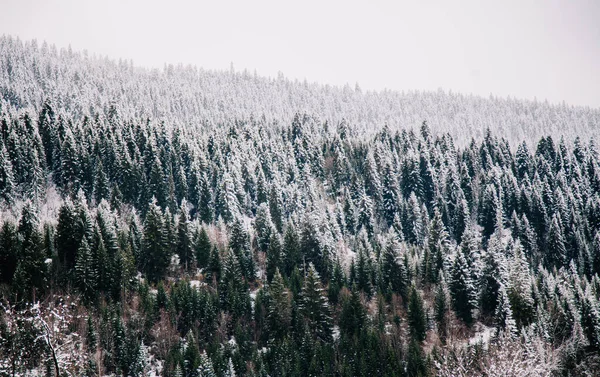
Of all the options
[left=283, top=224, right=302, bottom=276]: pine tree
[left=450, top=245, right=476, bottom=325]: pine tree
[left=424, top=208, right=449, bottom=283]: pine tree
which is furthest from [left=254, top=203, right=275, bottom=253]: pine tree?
[left=450, top=245, right=476, bottom=325]: pine tree

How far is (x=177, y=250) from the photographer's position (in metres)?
90.9

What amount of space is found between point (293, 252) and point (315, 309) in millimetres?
15649

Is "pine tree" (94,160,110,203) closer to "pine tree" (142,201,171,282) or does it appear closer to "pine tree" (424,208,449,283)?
"pine tree" (142,201,171,282)

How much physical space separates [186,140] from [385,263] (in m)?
68.5

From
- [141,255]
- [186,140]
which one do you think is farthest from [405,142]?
[141,255]

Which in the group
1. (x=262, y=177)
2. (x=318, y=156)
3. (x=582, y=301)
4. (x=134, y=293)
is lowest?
(x=582, y=301)

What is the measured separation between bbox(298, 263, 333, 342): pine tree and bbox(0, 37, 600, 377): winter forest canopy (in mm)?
366

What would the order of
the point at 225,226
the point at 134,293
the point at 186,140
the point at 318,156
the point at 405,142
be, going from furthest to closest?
the point at 405,142 < the point at 318,156 < the point at 186,140 < the point at 225,226 < the point at 134,293

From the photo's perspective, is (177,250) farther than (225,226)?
No

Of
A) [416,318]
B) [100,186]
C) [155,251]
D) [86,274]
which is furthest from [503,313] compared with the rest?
[100,186]

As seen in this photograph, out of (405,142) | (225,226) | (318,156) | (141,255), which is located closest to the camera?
(141,255)

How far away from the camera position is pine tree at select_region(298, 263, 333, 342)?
255 ft

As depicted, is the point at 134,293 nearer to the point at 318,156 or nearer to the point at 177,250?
the point at 177,250

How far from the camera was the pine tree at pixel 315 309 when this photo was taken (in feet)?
255
